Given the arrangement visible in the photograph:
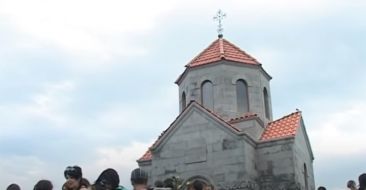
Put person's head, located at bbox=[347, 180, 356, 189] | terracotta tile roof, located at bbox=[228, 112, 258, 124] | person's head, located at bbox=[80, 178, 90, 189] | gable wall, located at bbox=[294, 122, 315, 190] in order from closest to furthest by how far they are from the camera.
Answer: person's head, located at bbox=[80, 178, 90, 189] < person's head, located at bbox=[347, 180, 356, 189] < gable wall, located at bbox=[294, 122, 315, 190] < terracotta tile roof, located at bbox=[228, 112, 258, 124]

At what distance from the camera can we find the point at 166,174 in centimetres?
1962

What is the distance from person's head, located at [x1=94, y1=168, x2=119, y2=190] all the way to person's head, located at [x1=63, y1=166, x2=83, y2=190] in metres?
0.23

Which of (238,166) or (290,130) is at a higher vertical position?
(290,130)

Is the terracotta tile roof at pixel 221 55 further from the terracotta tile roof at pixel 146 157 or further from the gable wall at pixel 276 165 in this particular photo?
the gable wall at pixel 276 165

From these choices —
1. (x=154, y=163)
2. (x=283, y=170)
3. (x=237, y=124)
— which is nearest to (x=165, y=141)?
(x=154, y=163)

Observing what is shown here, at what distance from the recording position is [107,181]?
660 cm

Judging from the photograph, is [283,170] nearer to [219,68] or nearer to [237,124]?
[237,124]

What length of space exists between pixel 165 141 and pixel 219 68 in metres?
4.18

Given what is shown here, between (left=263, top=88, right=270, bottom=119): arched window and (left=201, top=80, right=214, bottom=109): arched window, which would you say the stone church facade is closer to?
(left=201, top=80, right=214, bottom=109): arched window

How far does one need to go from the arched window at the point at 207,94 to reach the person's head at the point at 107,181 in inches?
608

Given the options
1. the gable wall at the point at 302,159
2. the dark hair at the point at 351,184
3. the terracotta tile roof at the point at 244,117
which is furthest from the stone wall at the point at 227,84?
the dark hair at the point at 351,184

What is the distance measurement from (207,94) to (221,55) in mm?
1790

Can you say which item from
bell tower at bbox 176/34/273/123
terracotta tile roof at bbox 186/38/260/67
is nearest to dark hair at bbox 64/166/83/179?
bell tower at bbox 176/34/273/123

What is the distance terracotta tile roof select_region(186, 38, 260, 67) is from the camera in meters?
22.6
